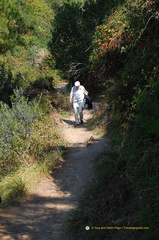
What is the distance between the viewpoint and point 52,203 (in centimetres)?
569

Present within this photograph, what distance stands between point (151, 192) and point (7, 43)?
39.9 feet

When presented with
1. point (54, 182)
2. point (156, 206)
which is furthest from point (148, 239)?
point (54, 182)

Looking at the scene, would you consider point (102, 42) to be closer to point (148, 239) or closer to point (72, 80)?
point (148, 239)

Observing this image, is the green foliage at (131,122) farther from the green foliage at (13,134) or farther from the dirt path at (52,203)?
the green foliage at (13,134)

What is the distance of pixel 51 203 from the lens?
5695mm

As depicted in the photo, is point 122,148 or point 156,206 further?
point 122,148

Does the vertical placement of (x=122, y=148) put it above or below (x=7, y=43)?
below

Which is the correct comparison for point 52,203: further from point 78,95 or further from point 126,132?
point 78,95

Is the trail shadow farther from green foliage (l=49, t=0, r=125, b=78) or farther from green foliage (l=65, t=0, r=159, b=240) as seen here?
green foliage (l=49, t=0, r=125, b=78)

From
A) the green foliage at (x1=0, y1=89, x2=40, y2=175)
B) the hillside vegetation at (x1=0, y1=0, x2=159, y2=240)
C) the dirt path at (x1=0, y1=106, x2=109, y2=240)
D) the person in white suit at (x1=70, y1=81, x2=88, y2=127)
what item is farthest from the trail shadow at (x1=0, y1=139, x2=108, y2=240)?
the person in white suit at (x1=70, y1=81, x2=88, y2=127)

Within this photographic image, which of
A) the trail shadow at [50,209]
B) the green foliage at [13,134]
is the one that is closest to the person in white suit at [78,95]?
the green foliage at [13,134]

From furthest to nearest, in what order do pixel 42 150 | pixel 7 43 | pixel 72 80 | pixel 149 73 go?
1. pixel 72 80
2. pixel 7 43
3. pixel 42 150
4. pixel 149 73

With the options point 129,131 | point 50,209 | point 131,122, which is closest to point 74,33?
point 131,122

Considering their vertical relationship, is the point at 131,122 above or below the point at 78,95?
below
